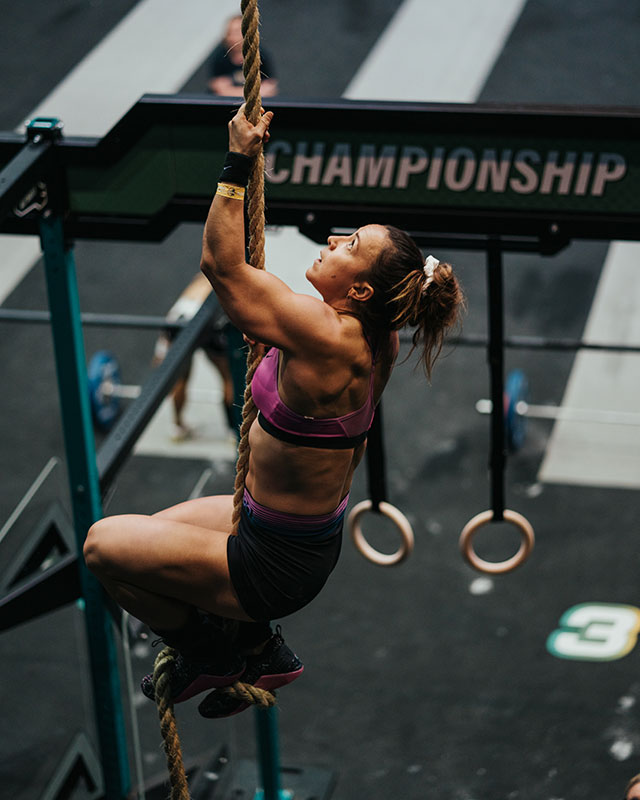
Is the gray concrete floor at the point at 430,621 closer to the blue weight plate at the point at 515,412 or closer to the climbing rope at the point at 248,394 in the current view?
the blue weight plate at the point at 515,412

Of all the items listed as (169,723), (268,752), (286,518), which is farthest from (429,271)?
(268,752)

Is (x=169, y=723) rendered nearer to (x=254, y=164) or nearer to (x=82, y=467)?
(x=254, y=164)

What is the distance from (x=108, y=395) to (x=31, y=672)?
2208 mm

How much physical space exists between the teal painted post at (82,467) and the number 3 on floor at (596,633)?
2646mm

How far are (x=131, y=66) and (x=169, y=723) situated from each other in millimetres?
9883

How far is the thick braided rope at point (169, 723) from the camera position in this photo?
2889 millimetres

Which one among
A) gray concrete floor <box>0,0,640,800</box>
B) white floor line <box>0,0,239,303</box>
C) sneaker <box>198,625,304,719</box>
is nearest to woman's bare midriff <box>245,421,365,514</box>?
sneaker <box>198,625,304,719</box>

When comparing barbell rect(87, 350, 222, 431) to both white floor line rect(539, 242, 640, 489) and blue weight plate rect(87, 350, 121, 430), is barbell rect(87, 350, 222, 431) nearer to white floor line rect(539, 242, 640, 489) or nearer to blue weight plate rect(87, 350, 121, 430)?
blue weight plate rect(87, 350, 121, 430)

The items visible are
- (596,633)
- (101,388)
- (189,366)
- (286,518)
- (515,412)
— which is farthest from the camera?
(101,388)

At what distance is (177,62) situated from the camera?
38.9 ft

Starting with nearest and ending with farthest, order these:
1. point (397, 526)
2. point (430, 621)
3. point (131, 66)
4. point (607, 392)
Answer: point (397, 526) → point (430, 621) → point (607, 392) → point (131, 66)

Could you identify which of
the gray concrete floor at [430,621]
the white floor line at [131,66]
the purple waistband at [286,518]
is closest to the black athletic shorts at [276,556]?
the purple waistband at [286,518]

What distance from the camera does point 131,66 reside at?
38.8 feet

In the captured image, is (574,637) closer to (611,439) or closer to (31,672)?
(611,439)
